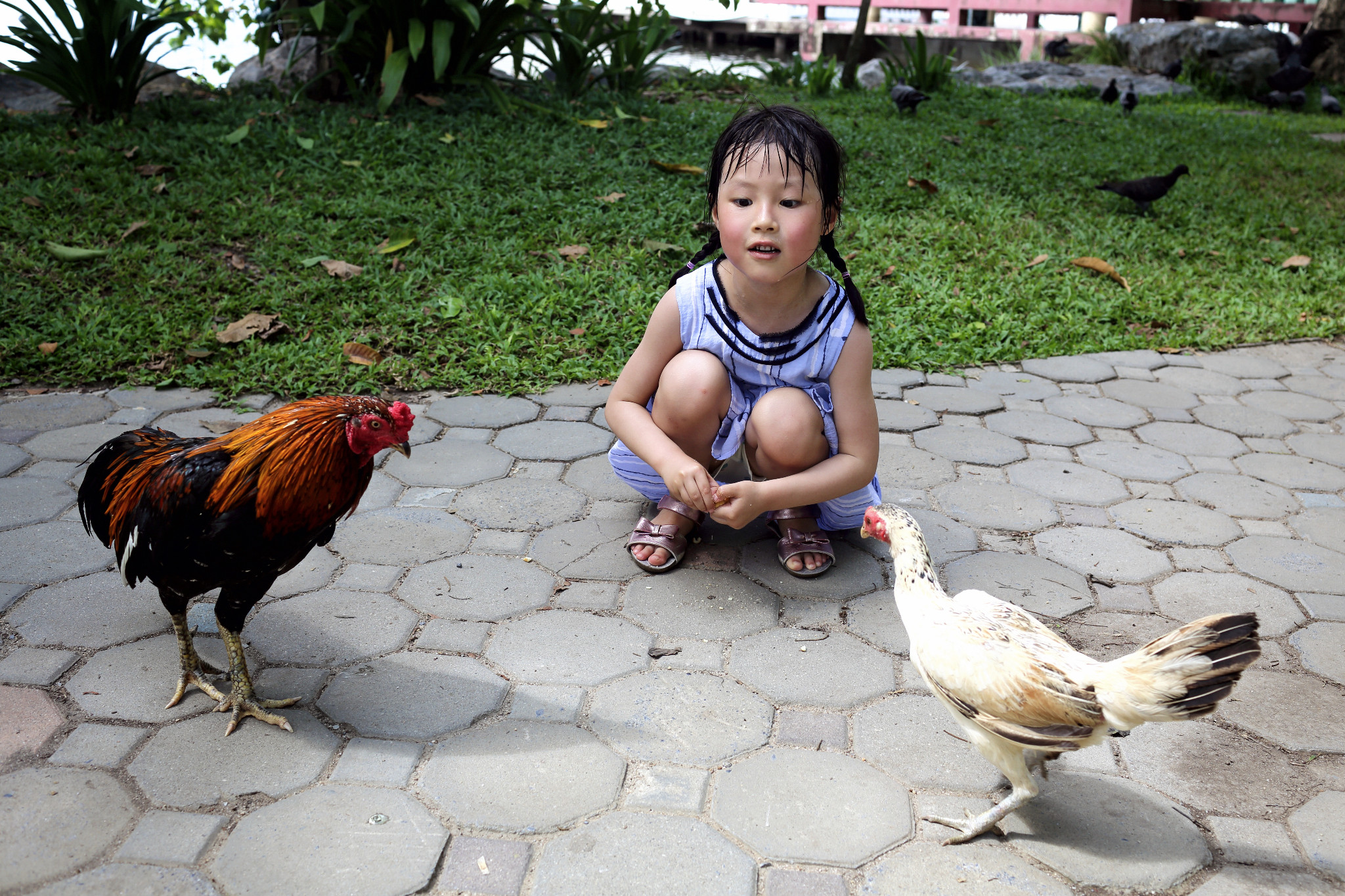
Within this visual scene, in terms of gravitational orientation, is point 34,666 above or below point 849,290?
below

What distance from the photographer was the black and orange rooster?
2289 millimetres

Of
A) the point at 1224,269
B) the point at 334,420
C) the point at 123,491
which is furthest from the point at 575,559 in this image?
the point at 1224,269

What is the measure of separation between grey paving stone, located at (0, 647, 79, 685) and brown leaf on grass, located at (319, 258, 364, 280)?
3062 millimetres

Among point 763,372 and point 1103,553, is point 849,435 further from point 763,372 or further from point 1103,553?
point 1103,553

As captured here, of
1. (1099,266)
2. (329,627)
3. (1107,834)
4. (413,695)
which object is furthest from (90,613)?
(1099,266)

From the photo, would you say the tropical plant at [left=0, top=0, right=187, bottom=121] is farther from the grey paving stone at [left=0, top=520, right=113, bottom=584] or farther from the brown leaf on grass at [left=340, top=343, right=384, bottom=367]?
the grey paving stone at [left=0, top=520, right=113, bottom=584]

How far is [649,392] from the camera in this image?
10.5 ft

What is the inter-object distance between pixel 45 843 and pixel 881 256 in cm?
505

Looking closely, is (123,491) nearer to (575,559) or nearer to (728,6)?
(575,559)

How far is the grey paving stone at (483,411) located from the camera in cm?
425

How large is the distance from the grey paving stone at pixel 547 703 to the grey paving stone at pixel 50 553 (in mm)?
1505

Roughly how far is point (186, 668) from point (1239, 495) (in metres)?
3.57

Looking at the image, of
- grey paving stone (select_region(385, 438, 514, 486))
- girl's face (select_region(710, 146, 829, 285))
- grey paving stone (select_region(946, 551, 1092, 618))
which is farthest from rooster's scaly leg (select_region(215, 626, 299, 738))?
grey paving stone (select_region(946, 551, 1092, 618))

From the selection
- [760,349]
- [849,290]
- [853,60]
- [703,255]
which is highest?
[853,60]
